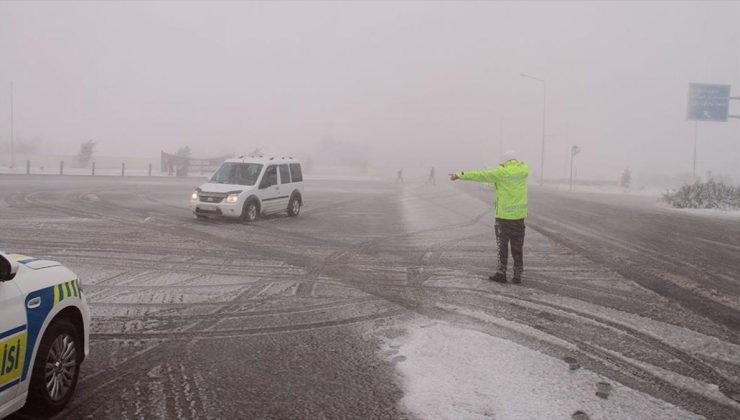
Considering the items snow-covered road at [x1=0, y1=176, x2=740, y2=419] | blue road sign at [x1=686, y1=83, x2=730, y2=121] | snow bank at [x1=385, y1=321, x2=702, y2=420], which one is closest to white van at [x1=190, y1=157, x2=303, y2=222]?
snow-covered road at [x1=0, y1=176, x2=740, y2=419]

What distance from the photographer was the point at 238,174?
51.9 feet

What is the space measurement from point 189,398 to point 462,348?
2.38 metres

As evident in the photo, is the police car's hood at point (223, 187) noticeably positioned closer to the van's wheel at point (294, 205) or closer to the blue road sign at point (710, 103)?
the van's wheel at point (294, 205)

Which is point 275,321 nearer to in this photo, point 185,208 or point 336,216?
point 336,216

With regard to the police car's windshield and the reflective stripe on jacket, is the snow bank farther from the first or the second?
the police car's windshield

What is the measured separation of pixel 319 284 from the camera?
7789 millimetres

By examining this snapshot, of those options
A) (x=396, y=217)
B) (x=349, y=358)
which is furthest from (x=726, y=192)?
(x=349, y=358)

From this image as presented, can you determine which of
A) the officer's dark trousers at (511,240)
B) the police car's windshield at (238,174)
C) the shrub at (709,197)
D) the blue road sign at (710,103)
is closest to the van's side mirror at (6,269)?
the officer's dark trousers at (511,240)

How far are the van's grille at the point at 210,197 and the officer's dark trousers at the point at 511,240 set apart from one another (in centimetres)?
Answer: 876

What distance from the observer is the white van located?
14742 millimetres

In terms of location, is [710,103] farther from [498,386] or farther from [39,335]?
[39,335]

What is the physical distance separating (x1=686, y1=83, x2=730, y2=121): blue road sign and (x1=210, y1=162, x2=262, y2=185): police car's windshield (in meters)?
31.7

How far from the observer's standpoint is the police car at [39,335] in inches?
125

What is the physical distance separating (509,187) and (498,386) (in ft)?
13.7
